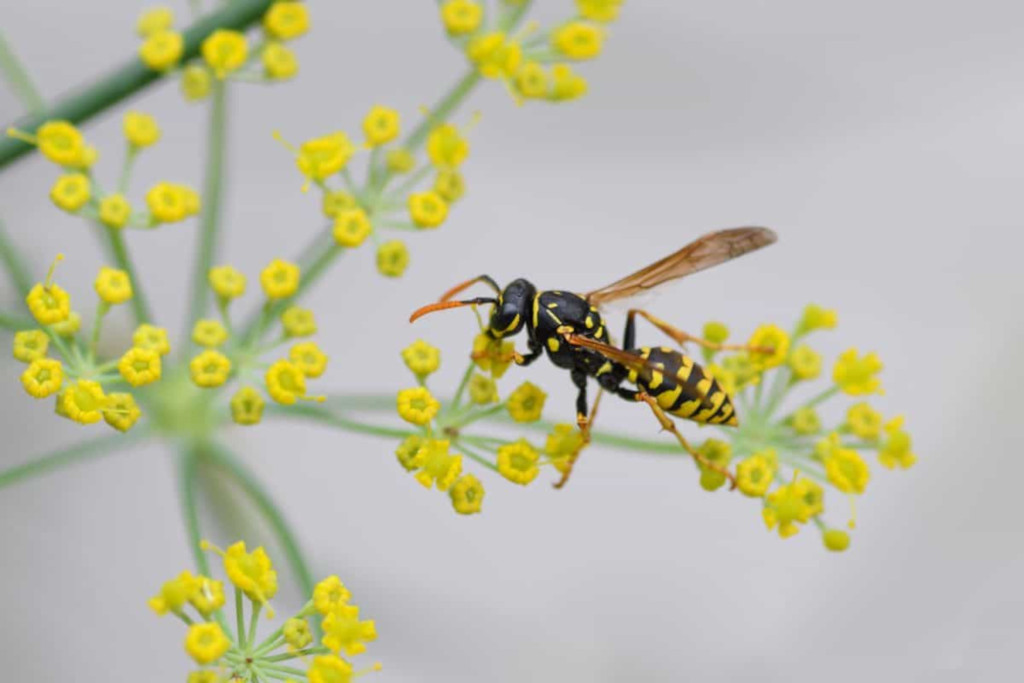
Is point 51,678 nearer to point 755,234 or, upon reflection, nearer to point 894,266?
point 755,234

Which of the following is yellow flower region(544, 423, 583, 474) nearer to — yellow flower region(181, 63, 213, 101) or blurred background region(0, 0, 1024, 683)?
Answer: yellow flower region(181, 63, 213, 101)

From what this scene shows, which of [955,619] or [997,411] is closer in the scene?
[955,619]

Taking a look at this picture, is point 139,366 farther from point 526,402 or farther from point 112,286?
point 526,402

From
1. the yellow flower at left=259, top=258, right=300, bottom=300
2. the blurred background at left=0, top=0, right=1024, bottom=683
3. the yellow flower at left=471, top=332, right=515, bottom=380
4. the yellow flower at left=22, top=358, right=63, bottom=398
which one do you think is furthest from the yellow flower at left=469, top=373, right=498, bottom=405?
the blurred background at left=0, top=0, right=1024, bottom=683

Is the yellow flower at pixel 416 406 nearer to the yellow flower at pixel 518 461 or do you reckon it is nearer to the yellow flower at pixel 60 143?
the yellow flower at pixel 518 461

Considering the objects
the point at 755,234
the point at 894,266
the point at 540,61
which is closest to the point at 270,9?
the point at 540,61

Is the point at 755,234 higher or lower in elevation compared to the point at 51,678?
higher

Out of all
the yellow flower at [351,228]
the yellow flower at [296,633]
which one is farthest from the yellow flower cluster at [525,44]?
the yellow flower at [296,633]
